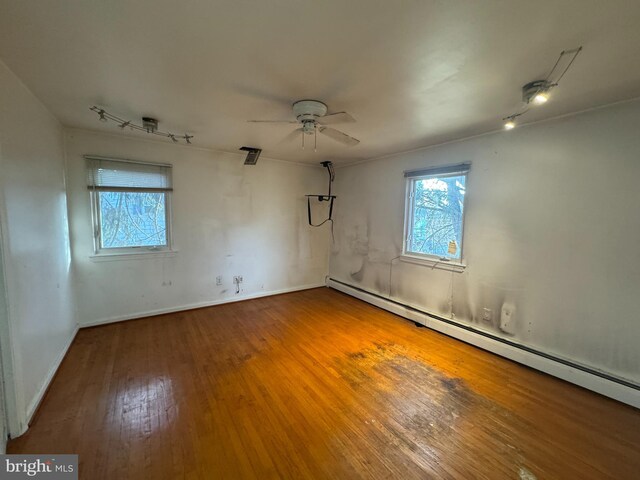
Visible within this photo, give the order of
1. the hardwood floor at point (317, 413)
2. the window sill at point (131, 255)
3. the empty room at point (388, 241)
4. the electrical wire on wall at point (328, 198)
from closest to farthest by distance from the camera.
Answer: the empty room at point (388, 241) → the hardwood floor at point (317, 413) → the window sill at point (131, 255) → the electrical wire on wall at point (328, 198)

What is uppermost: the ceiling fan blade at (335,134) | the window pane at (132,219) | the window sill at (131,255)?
the ceiling fan blade at (335,134)

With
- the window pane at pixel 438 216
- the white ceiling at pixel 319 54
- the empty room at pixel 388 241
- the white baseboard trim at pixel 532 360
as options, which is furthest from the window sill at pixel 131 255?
the window pane at pixel 438 216

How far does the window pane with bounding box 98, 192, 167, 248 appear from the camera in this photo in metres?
3.11

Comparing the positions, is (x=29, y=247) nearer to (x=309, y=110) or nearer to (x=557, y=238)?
(x=309, y=110)

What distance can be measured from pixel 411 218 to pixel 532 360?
200cm

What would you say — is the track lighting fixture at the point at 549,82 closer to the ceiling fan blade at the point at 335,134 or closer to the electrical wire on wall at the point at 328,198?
the ceiling fan blade at the point at 335,134

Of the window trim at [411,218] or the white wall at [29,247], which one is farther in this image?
the window trim at [411,218]

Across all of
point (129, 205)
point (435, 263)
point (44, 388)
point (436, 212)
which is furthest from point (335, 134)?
point (44, 388)

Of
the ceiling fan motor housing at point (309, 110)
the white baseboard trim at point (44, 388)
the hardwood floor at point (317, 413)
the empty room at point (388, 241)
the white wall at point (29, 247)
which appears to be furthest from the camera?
the ceiling fan motor housing at point (309, 110)

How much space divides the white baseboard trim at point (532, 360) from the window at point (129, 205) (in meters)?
3.43

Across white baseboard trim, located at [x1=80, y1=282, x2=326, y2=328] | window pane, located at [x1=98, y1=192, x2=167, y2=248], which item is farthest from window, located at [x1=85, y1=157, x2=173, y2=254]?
white baseboard trim, located at [x1=80, y1=282, x2=326, y2=328]

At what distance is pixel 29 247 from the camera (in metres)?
1.84

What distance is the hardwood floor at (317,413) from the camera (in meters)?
1.47

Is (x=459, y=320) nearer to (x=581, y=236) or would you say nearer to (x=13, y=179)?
(x=581, y=236)
